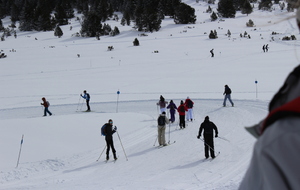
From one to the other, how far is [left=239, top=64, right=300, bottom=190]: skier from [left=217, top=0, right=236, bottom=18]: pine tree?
74.0 metres

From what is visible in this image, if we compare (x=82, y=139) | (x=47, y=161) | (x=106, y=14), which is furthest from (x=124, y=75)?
(x=106, y=14)

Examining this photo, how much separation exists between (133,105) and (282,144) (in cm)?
2034

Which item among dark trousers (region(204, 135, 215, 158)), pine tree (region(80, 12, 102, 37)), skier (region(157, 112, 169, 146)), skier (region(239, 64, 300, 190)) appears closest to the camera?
skier (region(239, 64, 300, 190))

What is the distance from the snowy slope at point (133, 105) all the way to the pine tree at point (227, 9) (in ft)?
65.8

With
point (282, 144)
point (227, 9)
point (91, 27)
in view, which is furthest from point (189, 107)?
point (227, 9)

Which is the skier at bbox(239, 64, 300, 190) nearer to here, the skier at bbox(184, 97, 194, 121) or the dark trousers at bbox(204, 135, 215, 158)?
the dark trousers at bbox(204, 135, 215, 158)

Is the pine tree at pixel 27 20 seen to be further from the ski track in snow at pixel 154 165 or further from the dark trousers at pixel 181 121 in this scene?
the dark trousers at pixel 181 121

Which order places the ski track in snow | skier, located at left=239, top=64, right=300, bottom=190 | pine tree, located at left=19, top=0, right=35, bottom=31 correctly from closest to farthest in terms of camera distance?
1. skier, located at left=239, top=64, right=300, bottom=190
2. the ski track in snow
3. pine tree, located at left=19, top=0, right=35, bottom=31

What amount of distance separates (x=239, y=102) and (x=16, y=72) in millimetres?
23850

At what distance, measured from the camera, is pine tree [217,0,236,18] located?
7131 cm

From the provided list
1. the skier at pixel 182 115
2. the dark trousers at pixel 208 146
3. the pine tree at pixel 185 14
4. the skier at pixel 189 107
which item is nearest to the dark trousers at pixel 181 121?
the skier at pixel 182 115

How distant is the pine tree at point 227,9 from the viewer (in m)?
71.3

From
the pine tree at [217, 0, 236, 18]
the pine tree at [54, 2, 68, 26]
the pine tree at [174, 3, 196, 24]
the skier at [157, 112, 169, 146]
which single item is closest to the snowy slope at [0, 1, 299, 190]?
the skier at [157, 112, 169, 146]

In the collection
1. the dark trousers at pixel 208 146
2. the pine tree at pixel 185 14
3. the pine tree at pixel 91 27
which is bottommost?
the dark trousers at pixel 208 146
